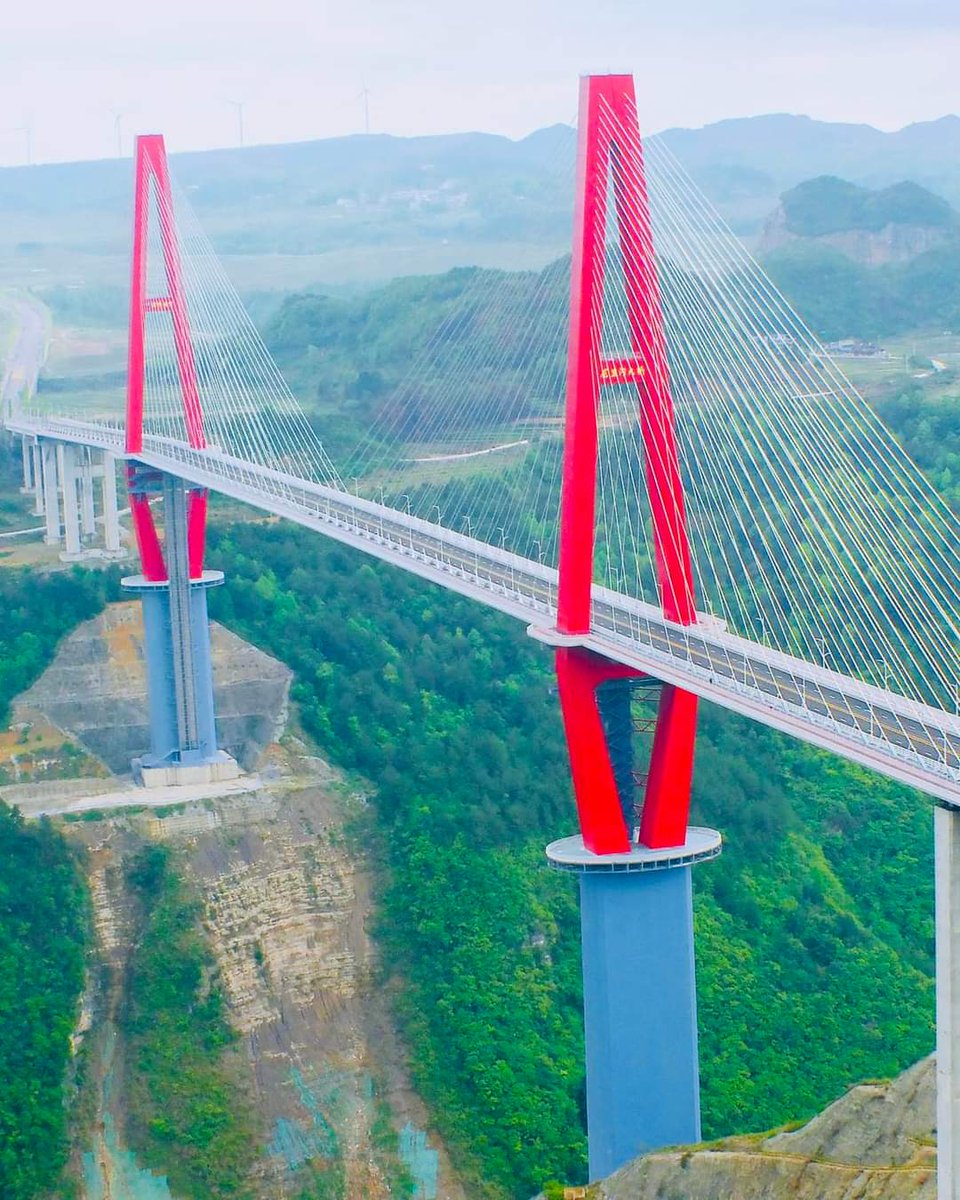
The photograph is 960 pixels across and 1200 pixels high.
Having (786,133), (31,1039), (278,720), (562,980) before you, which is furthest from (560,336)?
(786,133)

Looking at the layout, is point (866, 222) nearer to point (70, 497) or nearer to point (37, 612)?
point (70, 497)

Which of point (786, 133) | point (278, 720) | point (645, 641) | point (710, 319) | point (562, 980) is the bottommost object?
point (562, 980)

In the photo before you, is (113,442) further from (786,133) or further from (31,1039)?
(786,133)

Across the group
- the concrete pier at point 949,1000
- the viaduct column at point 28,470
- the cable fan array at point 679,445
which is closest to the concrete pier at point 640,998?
the cable fan array at point 679,445

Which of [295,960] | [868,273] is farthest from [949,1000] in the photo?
[868,273]

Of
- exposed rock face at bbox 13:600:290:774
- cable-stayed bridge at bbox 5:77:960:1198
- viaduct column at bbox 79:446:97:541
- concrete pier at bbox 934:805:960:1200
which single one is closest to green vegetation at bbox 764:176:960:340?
cable-stayed bridge at bbox 5:77:960:1198

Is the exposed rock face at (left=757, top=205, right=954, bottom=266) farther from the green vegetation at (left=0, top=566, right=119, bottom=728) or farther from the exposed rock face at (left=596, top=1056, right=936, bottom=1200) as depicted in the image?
the exposed rock face at (left=596, top=1056, right=936, bottom=1200)
